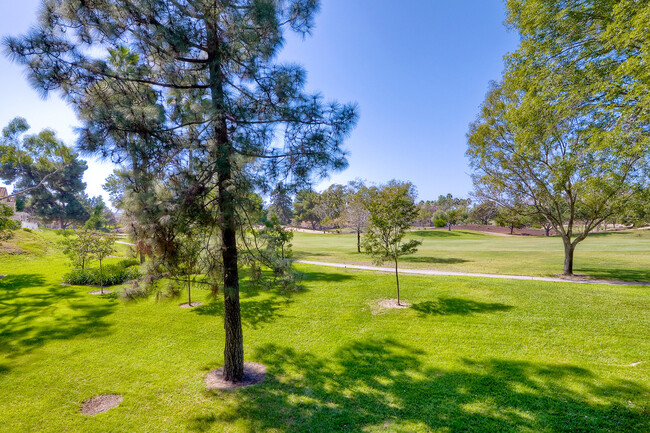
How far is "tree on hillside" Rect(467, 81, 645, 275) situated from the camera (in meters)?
9.38

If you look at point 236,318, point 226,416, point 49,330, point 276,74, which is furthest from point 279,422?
point 49,330

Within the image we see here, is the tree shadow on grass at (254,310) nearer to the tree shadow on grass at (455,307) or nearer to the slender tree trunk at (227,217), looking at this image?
the slender tree trunk at (227,217)

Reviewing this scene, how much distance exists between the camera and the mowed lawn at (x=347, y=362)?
4.41 meters

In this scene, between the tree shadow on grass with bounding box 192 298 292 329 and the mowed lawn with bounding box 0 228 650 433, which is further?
the tree shadow on grass with bounding box 192 298 292 329

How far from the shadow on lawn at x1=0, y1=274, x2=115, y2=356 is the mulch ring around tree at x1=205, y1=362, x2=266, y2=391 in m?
4.55

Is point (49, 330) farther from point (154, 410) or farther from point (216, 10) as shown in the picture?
point (216, 10)

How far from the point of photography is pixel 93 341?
744 cm

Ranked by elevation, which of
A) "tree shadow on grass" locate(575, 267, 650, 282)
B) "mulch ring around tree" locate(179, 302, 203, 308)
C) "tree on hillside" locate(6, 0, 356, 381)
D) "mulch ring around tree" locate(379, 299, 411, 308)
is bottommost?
"mulch ring around tree" locate(179, 302, 203, 308)

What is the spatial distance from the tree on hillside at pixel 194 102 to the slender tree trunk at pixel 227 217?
0.8 inches

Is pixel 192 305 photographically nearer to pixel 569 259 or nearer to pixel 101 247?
pixel 101 247

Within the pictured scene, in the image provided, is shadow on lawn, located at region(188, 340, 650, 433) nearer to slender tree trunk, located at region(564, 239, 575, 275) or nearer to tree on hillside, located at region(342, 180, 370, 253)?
slender tree trunk, located at region(564, 239, 575, 275)

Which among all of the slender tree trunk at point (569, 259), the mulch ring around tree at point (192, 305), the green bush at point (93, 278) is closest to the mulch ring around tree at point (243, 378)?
the mulch ring around tree at point (192, 305)

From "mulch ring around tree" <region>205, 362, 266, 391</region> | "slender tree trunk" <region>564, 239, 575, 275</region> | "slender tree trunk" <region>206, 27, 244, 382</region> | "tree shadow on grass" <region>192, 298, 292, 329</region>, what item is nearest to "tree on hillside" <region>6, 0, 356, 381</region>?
"slender tree trunk" <region>206, 27, 244, 382</region>

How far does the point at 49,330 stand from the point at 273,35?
32.7ft
